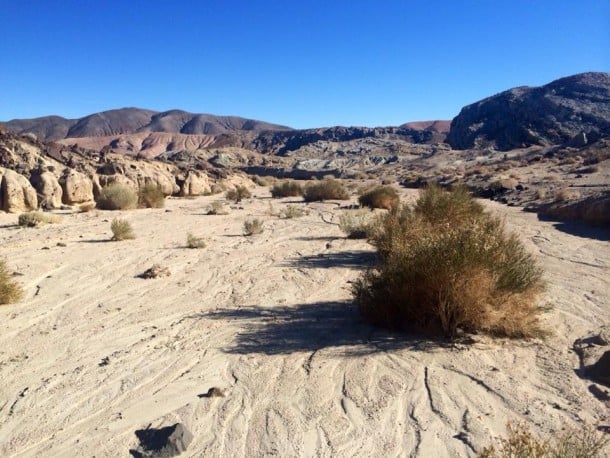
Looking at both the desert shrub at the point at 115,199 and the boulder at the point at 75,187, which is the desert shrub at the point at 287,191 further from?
the boulder at the point at 75,187

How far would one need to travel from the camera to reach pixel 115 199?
20016 mm

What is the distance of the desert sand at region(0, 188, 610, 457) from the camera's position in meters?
3.52

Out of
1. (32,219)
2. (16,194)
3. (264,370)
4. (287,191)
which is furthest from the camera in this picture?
(287,191)

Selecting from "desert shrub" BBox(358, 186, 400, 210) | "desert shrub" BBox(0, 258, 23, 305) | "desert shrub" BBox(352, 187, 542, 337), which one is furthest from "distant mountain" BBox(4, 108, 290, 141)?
"desert shrub" BBox(352, 187, 542, 337)

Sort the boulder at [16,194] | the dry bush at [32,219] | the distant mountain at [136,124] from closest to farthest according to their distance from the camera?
the dry bush at [32,219]
the boulder at [16,194]
the distant mountain at [136,124]

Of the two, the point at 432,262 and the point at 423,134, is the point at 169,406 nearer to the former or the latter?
the point at 432,262

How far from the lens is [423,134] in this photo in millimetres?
104188

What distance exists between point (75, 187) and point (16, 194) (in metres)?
3.04

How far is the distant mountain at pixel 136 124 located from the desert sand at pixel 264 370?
134m

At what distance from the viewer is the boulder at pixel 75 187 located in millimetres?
19750

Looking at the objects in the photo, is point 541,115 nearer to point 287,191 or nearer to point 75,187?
point 287,191

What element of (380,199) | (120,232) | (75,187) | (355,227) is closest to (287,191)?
(380,199)

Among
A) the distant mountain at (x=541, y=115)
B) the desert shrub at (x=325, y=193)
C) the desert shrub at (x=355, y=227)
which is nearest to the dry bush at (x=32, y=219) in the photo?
the desert shrub at (x=355, y=227)

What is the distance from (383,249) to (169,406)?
5.27m
